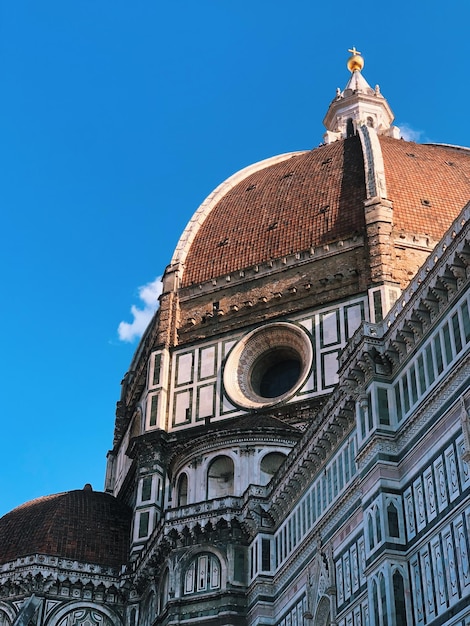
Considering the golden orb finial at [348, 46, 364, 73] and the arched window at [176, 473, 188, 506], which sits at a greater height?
the golden orb finial at [348, 46, 364, 73]

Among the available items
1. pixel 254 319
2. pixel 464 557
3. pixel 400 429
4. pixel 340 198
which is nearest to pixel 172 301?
pixel 254 319

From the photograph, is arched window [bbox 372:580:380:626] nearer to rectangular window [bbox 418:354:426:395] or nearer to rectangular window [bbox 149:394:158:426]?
rectangular window [bbox 418:354:426:395]

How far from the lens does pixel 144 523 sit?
126 ft

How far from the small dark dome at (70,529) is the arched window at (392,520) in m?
17.9

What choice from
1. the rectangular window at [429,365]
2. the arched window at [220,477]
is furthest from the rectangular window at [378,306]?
the rectangular window at [429,365]

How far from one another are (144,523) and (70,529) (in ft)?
9.55

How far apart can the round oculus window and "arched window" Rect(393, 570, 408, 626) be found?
17959 millimetres

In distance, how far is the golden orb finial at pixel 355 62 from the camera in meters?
68.5

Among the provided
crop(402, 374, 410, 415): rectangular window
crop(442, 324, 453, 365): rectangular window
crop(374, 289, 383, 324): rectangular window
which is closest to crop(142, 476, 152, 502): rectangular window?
crop(374, 289, 383, 324): rectangular window

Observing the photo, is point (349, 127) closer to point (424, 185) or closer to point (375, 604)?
point (424, 185)

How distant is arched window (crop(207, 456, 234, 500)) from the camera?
35.2 m

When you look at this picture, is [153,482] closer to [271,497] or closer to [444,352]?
[271,497]

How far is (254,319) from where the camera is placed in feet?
137

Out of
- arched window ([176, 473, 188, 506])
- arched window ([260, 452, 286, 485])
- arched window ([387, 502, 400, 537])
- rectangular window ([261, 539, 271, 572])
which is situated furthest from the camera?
arched window ([176, 473, 188, 506])
